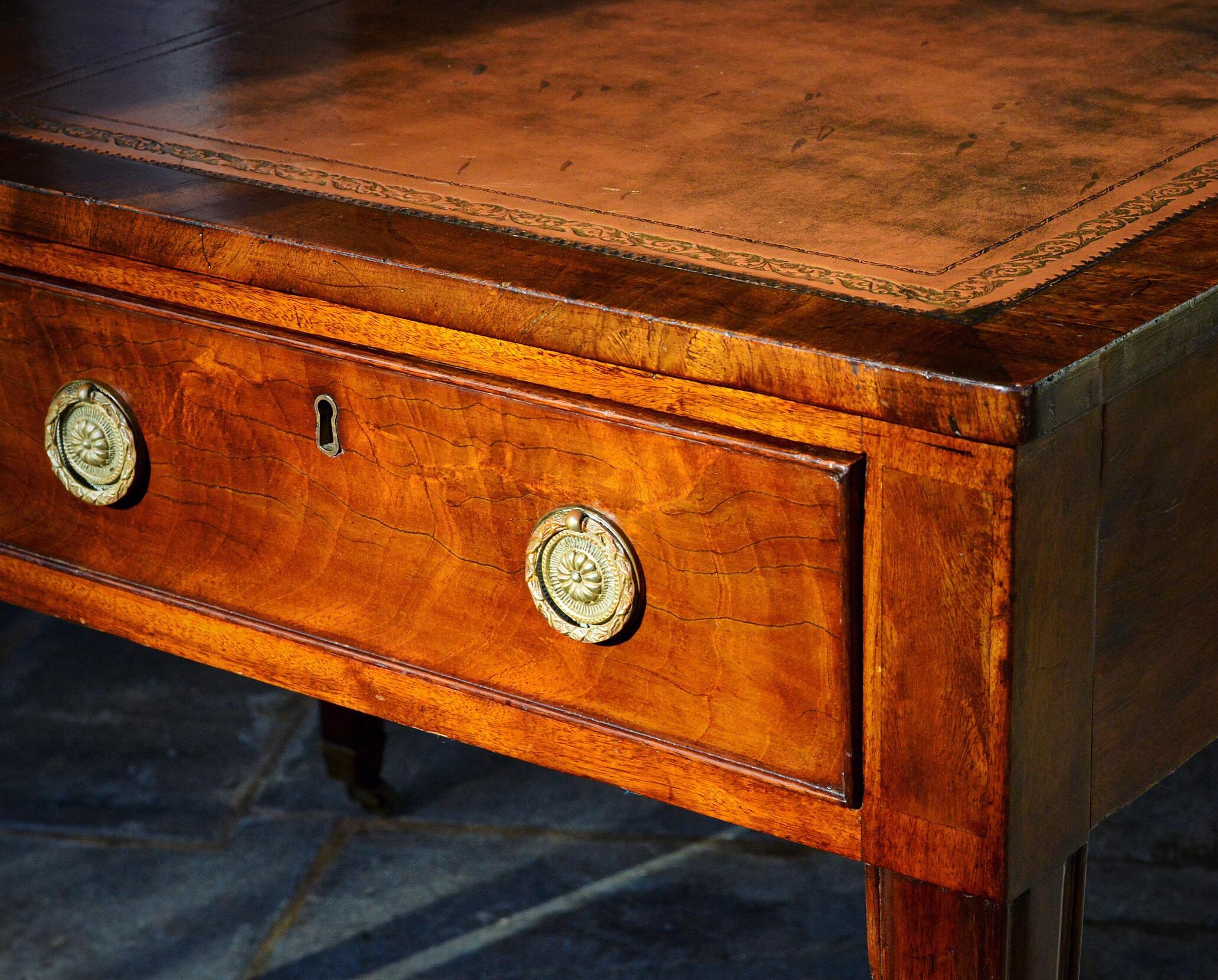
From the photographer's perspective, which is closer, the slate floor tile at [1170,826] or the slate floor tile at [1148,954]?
the slate floor tile at [1148,954]

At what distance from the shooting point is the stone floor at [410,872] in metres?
1.58

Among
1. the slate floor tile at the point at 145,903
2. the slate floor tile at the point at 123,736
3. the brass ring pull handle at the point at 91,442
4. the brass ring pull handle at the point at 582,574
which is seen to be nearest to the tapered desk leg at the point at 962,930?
the brass ring pull handle at the point at 582,574

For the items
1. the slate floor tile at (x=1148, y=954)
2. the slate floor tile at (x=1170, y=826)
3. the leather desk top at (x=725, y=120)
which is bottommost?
the slate floor tile at (x=1170, y=826)

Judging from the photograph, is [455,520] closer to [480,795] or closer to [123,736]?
[480,795]

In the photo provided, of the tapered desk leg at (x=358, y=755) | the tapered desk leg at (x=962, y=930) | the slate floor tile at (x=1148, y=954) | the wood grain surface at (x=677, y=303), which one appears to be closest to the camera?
the wood grain surface at (x=677, y=303)

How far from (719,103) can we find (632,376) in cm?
29

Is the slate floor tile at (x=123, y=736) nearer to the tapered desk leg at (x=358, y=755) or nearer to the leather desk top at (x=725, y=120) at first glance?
the tapered desk leg at (x=358, y=755)

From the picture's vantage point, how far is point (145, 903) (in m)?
1.67

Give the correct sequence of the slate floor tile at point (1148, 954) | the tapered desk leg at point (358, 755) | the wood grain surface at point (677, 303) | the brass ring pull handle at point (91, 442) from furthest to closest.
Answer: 1. the tapered desk leg at point (358, 755)
2. the slate floor tile at point (1148, 954)
3. the brass ring pull handle at point (91, 442)
4. the wood grain surface at point (677, 303)

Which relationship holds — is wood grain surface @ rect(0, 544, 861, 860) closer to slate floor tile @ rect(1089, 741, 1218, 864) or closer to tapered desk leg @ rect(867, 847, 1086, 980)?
tapered desk leg @ rect(867, 847, 1086, 980)

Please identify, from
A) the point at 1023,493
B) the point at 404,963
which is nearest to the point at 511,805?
the point at 404,963

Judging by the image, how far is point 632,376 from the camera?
73cm

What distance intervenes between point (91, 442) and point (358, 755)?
34.2 inches

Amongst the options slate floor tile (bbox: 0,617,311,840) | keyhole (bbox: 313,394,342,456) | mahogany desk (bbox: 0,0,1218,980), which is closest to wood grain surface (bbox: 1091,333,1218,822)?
mahogany desk (bbox: 0,0,1218,980)
